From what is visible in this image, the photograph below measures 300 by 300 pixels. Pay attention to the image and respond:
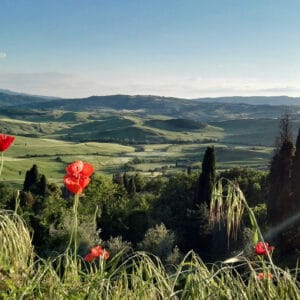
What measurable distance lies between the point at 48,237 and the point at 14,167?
152454 mm

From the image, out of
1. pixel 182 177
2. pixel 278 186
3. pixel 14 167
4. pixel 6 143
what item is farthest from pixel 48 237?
pixel 14 167

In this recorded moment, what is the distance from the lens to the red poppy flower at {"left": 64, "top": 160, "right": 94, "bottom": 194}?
17.2ft

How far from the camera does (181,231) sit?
55969 mm

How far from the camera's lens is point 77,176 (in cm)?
535

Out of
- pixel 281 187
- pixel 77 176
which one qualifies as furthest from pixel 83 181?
pixel 281 187

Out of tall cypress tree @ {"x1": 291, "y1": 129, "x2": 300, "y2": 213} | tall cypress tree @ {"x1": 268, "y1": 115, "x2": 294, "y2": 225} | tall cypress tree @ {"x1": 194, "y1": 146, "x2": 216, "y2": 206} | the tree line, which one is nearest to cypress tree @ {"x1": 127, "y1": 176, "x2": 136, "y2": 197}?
the tree line

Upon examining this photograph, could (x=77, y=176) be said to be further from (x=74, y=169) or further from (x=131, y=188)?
→ (x=131, y=188)

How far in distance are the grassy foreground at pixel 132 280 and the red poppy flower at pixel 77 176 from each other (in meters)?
0.74

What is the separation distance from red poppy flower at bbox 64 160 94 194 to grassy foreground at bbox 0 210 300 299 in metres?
0.74

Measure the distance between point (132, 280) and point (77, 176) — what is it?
1.27 meters

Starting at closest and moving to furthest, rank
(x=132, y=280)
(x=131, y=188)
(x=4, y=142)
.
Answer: (x=132, y=280)
(x=4, y=142)
(x=131, y=188)

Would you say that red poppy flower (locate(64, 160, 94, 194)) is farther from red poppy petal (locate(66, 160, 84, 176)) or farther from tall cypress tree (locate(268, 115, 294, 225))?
tall cypress tree (locate(268, 115, 294, 225))

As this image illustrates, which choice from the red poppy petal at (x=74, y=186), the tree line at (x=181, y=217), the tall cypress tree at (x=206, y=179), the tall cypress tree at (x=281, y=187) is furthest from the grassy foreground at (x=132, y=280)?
the tall cypress tree at (x=206, y=179)

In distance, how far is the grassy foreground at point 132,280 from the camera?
3953 mm
